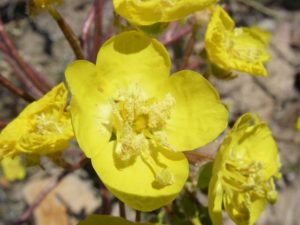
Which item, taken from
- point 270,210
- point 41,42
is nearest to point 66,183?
point 41,42

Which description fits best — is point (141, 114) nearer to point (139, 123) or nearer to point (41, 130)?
point (139, 123)

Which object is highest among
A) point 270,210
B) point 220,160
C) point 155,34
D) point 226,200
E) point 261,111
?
point 155,34

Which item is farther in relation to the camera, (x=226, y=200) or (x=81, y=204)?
(x=81, y=204)

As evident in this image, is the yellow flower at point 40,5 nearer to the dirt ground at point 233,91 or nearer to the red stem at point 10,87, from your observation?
the red stem at point 10,87

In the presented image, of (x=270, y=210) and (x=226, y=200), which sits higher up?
(x=226, y=200)

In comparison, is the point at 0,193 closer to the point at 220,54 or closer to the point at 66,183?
the point at 66,183

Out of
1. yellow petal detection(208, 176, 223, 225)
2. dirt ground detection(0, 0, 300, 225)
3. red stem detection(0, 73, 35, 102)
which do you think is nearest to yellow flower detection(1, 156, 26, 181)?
dirt ground detection(0, 0, 300, 225)
